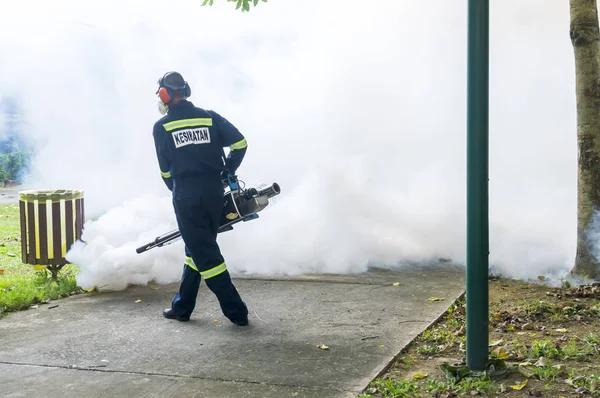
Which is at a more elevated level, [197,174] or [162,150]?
[162,150]

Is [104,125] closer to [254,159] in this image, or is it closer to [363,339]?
[254,159]

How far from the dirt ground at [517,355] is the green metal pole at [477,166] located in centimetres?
27

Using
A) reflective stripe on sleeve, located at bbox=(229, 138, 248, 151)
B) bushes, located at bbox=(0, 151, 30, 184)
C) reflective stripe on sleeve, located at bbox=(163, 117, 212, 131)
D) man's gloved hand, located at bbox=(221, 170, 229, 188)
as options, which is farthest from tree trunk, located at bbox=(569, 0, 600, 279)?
bushes, located at bbox=(0, 151, 30, 184)

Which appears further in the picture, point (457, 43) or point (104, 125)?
point (104, 125)

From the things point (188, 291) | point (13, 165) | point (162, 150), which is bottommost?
point (188, 291)

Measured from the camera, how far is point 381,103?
9258 mm

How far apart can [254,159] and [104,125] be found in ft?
12.1

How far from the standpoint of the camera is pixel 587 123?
19.7ft

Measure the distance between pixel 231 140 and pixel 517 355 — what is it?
250cm

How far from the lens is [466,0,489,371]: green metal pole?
3725mm

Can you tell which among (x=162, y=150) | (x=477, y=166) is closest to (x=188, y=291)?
(x=162, y=150)

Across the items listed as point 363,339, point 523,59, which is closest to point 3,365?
point 363,339

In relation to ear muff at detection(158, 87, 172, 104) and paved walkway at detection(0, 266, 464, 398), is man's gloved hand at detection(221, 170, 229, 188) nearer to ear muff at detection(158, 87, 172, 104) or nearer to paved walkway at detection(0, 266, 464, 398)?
ear muff at detection(158, 87, 172, 104)

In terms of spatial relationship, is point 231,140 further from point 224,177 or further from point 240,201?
point 240,201
